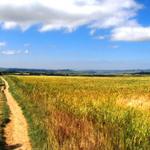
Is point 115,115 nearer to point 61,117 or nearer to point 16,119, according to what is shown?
point 61,117

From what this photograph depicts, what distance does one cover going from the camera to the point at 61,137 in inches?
428

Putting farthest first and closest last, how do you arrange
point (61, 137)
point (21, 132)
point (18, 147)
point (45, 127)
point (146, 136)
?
point (21, 132) → point (45, 127) → point (18, 147) → point (61, 137) → point (146, 136)

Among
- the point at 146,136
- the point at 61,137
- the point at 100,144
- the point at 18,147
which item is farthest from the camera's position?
the point at 18,147

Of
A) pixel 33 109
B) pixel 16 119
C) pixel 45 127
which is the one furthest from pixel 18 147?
pixel 33 109

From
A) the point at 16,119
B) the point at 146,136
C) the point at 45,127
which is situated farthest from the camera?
the point at 16,119

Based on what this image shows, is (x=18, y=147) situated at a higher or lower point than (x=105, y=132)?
lower

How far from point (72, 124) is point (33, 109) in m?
8.39

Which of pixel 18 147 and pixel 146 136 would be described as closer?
pixel 146 136

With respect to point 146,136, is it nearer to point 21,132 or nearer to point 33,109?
point 21,132

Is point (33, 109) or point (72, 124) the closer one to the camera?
point (72, 124)

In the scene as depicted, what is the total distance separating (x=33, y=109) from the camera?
66.0ft

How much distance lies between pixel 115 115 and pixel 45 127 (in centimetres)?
241

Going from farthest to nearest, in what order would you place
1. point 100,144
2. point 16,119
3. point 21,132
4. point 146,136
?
point 16,119 < point 21,132 < point 146,136 < point 100,144

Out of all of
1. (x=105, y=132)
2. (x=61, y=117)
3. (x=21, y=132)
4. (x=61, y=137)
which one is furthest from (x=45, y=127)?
(x=105, y=132)
